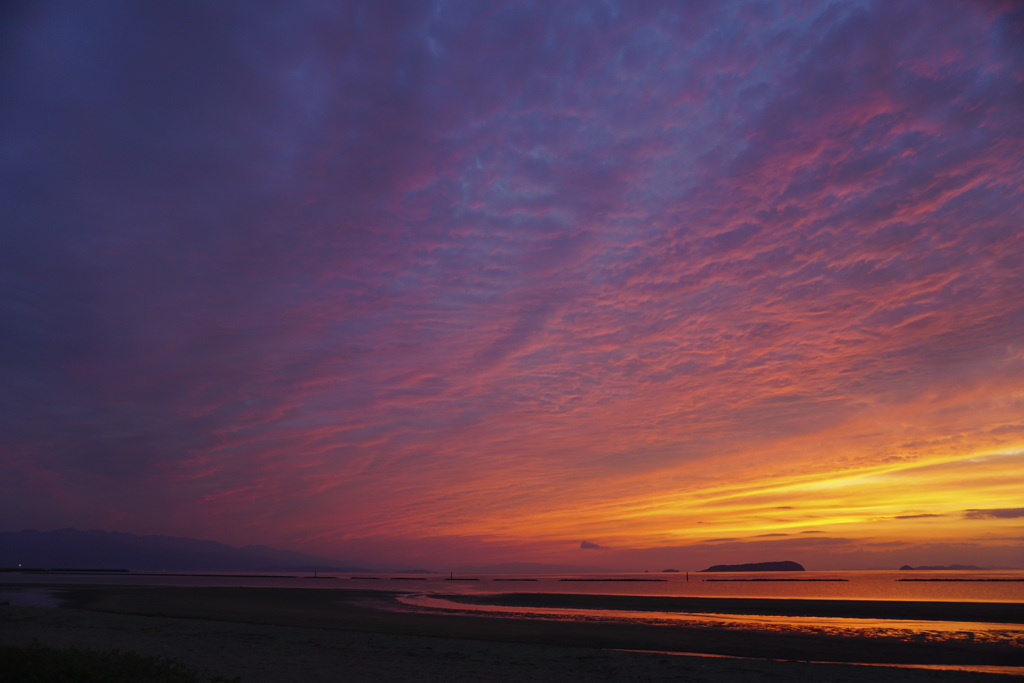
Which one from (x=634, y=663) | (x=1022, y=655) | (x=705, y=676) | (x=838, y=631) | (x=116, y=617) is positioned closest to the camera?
(x=705, y=676)

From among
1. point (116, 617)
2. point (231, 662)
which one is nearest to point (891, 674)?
point (231, 662)

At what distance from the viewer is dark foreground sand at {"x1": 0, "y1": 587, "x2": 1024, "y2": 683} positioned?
1948 cm

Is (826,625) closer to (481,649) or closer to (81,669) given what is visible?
(481,649)

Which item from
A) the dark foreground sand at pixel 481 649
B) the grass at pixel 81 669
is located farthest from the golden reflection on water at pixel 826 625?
the grass at pixel 81 669

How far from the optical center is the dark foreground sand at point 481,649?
63.9 feet

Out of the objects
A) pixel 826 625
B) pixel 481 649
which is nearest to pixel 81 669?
pixel 481 649

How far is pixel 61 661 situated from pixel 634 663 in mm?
19448

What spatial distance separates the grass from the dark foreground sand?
3091 mm

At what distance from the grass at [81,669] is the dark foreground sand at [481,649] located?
3.09m

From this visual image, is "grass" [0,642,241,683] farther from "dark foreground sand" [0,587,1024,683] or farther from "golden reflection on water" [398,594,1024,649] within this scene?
"golden reflection on water" [398,594,1024,649]

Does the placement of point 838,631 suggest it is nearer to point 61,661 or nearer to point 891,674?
point 891,674

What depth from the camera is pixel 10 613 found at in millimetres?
35094

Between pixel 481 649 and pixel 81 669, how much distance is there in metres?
16.1

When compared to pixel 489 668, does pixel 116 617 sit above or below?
below
